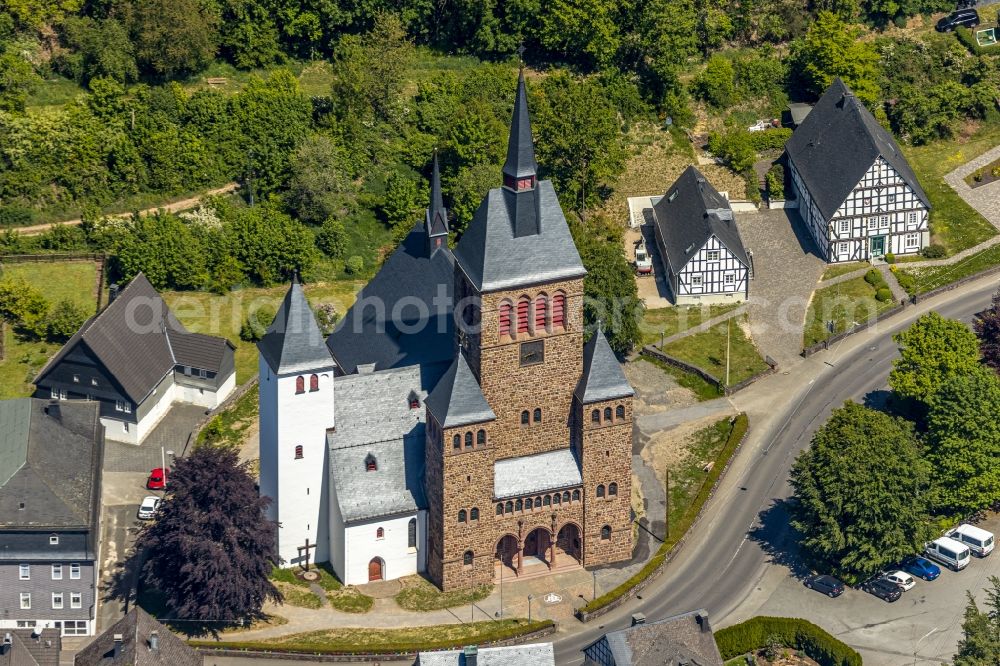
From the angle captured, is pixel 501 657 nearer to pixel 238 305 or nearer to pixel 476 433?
pixel 476 433

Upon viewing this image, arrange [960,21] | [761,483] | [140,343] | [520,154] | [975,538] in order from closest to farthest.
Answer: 1. [520,154]
2. [975,538]
3. [761,483]
4. [140,343]
5. [960,21]

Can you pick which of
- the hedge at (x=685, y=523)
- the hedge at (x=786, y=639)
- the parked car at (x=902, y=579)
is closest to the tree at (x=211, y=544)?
the hedge at (x=685, y=523)

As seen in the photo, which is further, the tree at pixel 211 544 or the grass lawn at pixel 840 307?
the grass lawn at pixel 840 307

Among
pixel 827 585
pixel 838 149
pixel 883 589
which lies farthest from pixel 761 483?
pixel 838 149

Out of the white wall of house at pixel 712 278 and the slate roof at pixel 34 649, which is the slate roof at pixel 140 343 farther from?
the white wall of house at pixel 712 278


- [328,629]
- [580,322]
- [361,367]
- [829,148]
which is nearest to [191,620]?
[328,629]

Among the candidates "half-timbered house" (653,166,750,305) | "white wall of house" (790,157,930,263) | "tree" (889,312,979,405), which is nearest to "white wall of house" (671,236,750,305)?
"half-timbered house" (653,166,750,305)
